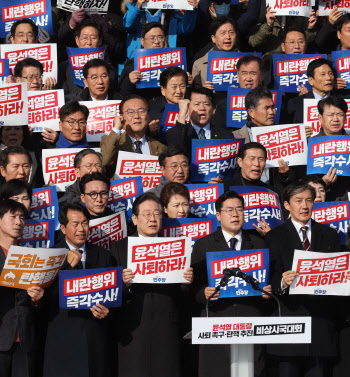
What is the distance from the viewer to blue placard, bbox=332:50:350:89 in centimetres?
1127

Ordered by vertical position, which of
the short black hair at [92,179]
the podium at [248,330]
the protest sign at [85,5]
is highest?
the protest sign at [85,5]

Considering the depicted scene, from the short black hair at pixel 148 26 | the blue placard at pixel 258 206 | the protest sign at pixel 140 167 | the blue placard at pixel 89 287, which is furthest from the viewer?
the short black hair at pixel 148 26

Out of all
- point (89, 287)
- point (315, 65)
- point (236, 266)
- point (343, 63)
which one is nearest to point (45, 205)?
point (89, 287)

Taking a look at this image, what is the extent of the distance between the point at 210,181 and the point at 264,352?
2.10 metres

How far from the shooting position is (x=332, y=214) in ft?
29.2

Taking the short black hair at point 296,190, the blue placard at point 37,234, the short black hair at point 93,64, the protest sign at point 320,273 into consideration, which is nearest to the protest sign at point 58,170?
the blue placard at point 37,234

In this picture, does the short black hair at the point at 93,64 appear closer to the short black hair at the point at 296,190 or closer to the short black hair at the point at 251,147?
the short black hair at the point at 251,147

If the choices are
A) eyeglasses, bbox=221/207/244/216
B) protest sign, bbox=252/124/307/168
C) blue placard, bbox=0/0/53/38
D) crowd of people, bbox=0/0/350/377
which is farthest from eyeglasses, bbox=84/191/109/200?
blue placard, bbox=0/0/53/38

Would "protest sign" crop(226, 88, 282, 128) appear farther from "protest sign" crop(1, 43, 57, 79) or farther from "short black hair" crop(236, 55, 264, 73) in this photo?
"protest sign" crop(1, 43, 57, 79)

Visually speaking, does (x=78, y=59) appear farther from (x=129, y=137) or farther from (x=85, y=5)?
(x=129, y=137)

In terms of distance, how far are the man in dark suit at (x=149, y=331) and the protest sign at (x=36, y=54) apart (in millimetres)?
3834

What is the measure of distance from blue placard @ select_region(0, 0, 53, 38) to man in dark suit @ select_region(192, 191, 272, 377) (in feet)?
15.3

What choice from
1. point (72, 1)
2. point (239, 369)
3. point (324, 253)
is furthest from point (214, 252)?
point (72, 1)

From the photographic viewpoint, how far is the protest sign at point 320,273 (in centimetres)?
786
